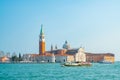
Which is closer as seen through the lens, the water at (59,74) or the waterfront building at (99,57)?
the water at (59,74)

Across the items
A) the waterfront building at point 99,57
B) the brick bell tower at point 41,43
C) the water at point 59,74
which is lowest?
the water at point 59,74

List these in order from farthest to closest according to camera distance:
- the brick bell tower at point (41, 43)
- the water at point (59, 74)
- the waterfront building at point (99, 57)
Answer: the waterfront building at point (99, 57) → the brick bell tower at point (41, 43) → the water at point (59, 74)

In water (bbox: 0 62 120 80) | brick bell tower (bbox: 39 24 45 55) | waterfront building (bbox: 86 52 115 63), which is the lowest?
water (bbox: 0 62 120 80)

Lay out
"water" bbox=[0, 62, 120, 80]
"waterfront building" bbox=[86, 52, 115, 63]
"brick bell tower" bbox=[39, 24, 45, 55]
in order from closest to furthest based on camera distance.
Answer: "water" bbox=[0, 62, 120, 80], "brick bell tower" bbox=[39, 24, 45, 55], "waterfront building" bbox=[86, 52, 115, 63]

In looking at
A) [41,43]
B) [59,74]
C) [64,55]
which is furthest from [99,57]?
[59,74]

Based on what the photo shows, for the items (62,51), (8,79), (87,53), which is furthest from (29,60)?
(8,79)

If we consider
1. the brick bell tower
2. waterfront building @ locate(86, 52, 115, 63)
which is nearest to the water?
the brick bell tower

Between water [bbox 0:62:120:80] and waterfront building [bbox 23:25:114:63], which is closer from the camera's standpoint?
water [bbox 0:62:120:80]

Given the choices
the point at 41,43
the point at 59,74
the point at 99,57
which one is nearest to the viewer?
the point at 59,74

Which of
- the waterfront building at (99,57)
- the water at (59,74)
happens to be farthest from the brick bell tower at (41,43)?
the water at (59,74)

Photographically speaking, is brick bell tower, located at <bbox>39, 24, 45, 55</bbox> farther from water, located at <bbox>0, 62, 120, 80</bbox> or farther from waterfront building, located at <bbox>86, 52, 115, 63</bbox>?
water, located at <bbox>0, 62, 120, 80</bbox>

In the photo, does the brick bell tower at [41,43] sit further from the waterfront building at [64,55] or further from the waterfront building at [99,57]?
the waterfront building at [99,57]

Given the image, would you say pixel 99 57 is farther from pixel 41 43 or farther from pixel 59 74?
pixel 59 74

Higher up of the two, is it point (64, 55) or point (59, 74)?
point (64, 55)
